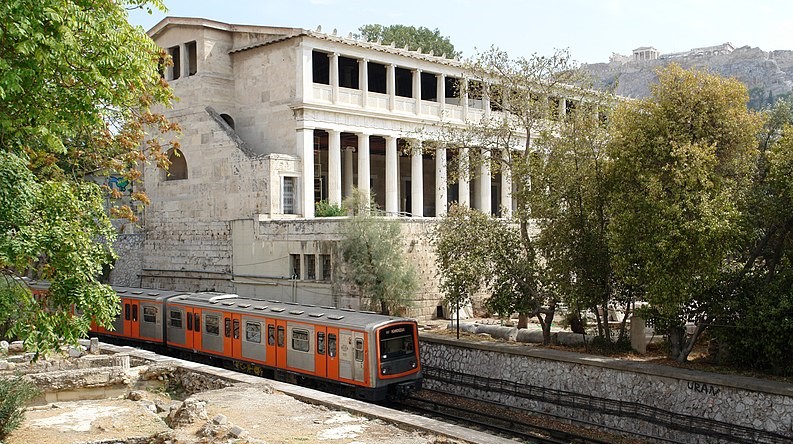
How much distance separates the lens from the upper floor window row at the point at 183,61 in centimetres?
4034

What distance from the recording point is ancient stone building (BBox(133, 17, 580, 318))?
3428 centimetres

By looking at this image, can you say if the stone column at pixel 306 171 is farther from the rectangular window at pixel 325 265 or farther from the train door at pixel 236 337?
the train door at pixel 236 337

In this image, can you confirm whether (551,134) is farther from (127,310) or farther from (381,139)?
(381,139)

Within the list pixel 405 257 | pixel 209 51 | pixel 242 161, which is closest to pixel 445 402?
pixel 405 257

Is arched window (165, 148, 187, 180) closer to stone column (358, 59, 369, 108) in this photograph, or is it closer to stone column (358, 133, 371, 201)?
stone column (358, 133, 371, 201)

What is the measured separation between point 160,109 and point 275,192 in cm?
1030

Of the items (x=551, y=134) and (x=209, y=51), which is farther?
(x=209, y=51)

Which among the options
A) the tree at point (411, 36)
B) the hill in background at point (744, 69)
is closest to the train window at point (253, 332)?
the tree at point (411, 36)

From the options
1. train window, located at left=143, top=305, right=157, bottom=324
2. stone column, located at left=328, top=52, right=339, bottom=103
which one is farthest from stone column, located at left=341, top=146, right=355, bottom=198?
train window, located at left=143, top=305, right=157, bottom=324

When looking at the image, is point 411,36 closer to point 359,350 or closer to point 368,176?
point 368,176

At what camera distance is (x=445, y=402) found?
22844 millimetres

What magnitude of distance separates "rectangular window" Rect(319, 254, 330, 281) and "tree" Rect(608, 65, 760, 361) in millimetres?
13567

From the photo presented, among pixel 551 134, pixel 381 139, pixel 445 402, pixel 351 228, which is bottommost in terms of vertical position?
pixel 445 402

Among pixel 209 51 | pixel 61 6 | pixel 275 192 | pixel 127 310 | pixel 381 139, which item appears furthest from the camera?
pixel 381 139
